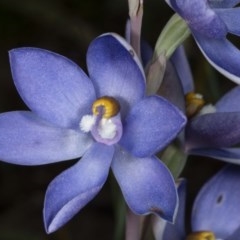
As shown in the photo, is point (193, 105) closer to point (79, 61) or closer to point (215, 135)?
point (215, 135)

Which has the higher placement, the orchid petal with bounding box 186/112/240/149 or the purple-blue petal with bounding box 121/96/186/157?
the purple-blue petal with bounding box 121/96/186/157

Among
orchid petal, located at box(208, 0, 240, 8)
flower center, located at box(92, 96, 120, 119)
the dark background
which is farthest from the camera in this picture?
the dark background

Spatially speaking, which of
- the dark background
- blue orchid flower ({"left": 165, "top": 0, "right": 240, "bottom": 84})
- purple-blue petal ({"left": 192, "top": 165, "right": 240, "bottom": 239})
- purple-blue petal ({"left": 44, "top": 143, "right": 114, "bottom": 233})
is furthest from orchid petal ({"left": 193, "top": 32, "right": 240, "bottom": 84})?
the dark background

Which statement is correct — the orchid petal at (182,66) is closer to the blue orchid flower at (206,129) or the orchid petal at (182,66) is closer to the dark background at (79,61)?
A: the blue orchid flower at (206,129)

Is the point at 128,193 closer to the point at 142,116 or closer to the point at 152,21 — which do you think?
the point at 142,116

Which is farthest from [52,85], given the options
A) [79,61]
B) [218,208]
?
[79,61]

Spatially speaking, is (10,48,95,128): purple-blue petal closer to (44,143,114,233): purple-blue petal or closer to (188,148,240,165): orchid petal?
(44,143,114,233): purple-blue petal
